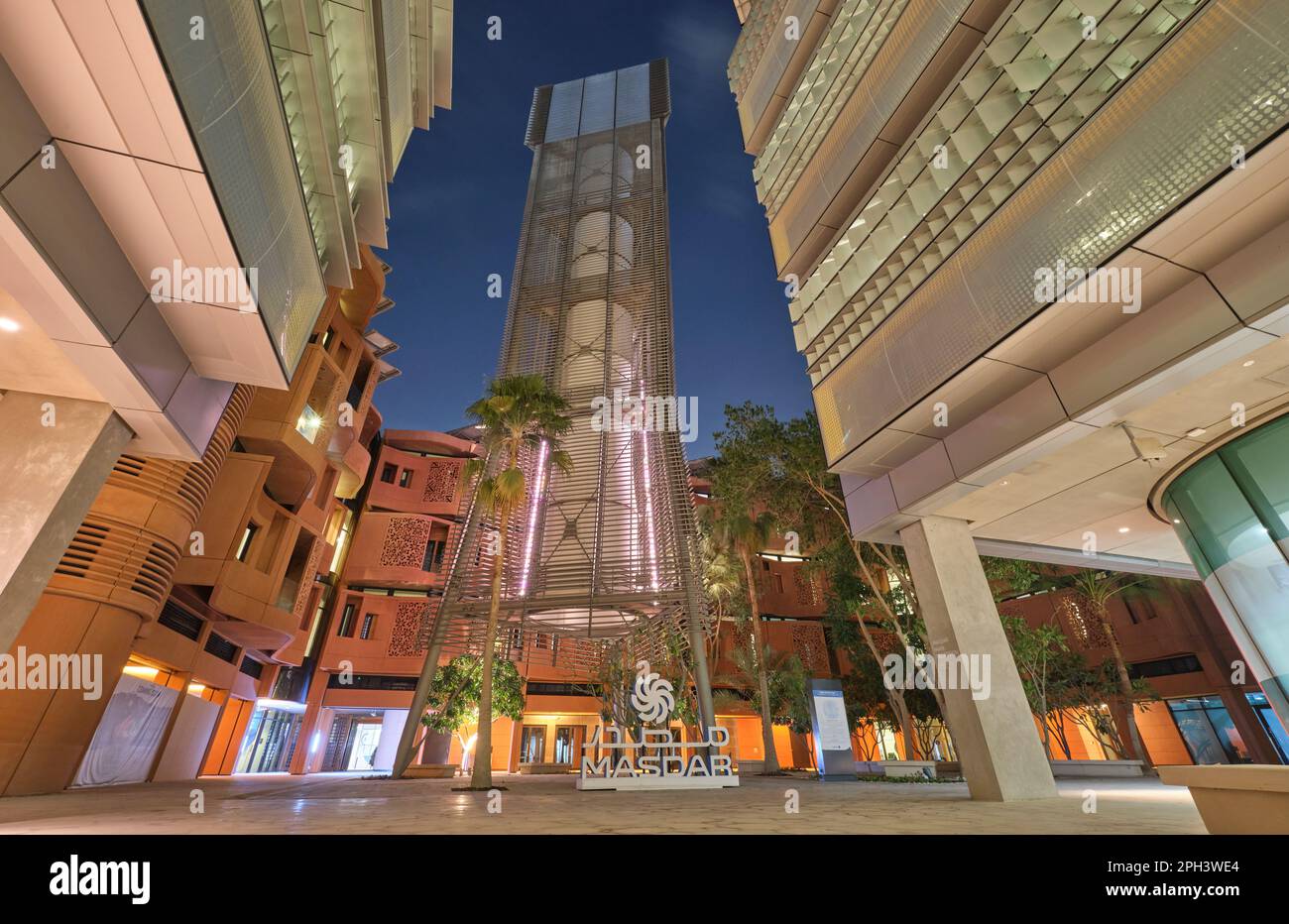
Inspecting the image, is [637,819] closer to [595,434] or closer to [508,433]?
[508,433]

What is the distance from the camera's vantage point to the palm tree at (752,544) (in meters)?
24.2

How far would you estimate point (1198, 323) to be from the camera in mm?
5797

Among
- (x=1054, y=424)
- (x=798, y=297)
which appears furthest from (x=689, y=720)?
(x=1054, y=424)

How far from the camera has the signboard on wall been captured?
2405cm

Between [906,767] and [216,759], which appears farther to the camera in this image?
[216,759]

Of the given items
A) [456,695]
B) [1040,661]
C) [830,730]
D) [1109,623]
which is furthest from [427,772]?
[1109,623]

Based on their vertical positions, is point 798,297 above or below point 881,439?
above

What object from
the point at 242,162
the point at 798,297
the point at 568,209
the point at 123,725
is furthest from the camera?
the point at 568,209

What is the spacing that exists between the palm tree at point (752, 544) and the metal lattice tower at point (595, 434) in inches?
222

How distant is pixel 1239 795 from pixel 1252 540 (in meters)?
5.90

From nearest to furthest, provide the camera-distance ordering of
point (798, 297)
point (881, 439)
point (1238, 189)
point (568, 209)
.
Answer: point (1238, 189)
point (881, 439)
point (798, 297)
point (568, 209)

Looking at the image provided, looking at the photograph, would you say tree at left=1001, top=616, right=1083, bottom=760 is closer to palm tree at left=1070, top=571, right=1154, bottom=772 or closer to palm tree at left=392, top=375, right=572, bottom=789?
palm tree at left=1070, top=571, right=1154, bottom=772

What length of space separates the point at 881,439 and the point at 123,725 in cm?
2235
